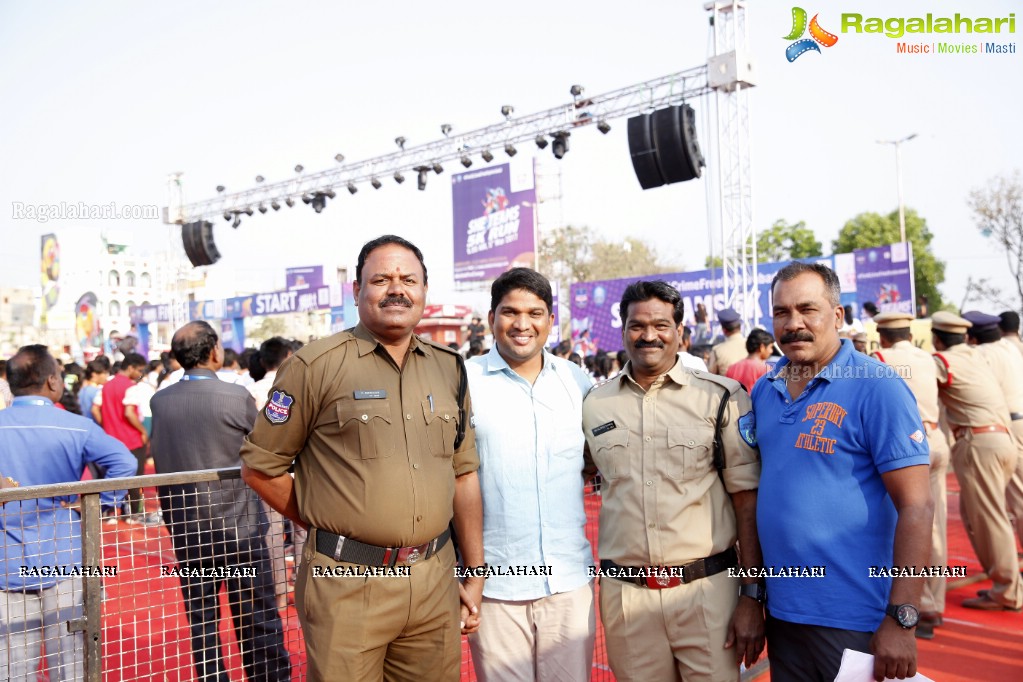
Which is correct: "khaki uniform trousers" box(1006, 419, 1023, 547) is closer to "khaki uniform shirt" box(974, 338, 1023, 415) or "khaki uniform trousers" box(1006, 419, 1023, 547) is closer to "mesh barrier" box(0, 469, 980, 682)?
"khaki uniform shirt" box(974, 338, 1023, 415)

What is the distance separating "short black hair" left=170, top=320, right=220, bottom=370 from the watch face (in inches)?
134

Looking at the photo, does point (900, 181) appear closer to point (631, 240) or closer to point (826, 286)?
point (631, 240)

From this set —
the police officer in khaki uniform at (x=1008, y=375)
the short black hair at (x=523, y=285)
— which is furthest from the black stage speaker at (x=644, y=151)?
the short black hair at (x=523, y=285)

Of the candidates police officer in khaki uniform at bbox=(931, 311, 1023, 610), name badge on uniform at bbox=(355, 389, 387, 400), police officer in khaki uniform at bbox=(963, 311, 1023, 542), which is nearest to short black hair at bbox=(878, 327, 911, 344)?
police officer in khaki uniform at bbox=(931, 311, 1023, 610)

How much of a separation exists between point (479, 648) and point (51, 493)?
153 centimetres

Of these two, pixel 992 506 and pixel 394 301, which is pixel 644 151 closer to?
pixel 992 506

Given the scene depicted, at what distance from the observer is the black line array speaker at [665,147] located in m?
12.2

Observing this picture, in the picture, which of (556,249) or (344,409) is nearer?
(344,409)

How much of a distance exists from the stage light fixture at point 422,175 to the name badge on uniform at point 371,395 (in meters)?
15.7

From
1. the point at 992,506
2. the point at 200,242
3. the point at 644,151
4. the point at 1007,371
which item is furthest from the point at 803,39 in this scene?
the point at 200,242

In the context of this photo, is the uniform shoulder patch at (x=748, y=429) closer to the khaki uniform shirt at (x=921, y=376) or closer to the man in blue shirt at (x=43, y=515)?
the man in blue shirt at (x=43, y=515)

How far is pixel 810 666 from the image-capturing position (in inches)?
94.0

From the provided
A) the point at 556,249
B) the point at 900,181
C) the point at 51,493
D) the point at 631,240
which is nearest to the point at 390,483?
the point at 51,493

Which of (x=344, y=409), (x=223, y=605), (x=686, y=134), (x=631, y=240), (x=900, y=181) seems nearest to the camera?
(x=344, y=409)
